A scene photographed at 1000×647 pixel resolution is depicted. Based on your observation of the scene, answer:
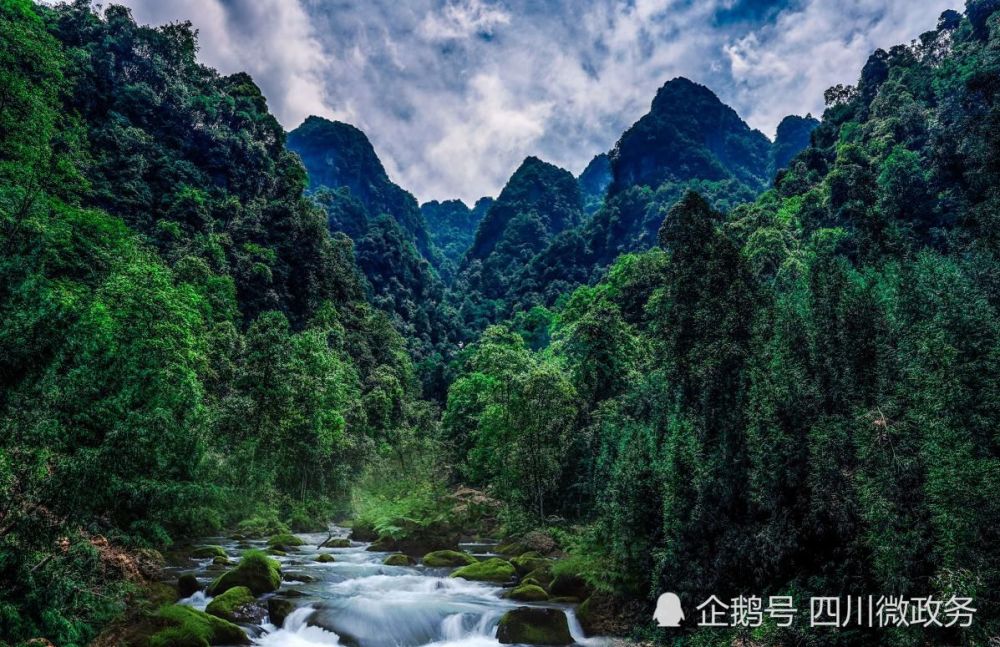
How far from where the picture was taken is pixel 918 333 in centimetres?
1135

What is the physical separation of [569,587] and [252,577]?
9548 mm

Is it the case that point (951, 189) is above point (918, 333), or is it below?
above

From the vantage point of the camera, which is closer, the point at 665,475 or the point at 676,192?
the point at 665,475

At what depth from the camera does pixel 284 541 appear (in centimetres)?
2772

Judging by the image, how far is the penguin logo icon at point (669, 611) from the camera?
12320mm

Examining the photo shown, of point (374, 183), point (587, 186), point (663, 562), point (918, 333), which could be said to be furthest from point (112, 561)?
point (587, 186)

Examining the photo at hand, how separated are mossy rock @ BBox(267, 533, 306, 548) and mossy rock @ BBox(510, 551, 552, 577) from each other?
1221 cm

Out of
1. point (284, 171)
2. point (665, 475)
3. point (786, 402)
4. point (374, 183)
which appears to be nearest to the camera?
point (786, 402)

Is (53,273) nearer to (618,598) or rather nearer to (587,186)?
(618,598)

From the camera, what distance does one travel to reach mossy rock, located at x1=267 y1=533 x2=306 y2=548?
26.9 m

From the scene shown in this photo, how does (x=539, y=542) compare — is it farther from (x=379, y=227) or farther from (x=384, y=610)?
(x=379, y=227)

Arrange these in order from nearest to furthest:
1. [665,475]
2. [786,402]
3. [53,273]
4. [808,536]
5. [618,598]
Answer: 1. [808,536]
2. [786,402]
3. [665,475]
4. [618,598]
5. [53,273]

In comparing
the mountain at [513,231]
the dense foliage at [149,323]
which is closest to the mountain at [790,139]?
the mountain at [513,231]

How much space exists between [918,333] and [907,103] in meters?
46.3
